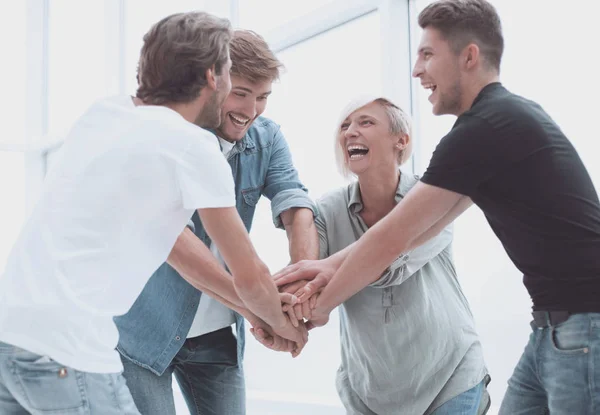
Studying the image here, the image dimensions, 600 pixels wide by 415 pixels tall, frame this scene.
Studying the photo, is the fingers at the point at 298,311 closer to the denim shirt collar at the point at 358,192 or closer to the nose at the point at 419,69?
the denim shirt collar at the point at 358,192

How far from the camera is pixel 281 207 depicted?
7.69 ft

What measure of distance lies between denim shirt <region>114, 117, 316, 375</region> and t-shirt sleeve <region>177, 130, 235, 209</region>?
687 mm

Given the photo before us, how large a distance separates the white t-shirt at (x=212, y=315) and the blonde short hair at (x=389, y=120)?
1.15 ft

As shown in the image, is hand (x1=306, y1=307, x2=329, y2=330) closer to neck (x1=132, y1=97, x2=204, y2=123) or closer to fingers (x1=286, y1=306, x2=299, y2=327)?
fingers (x1=286, y1=306, x2=299, y2=327)

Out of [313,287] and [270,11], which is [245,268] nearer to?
[313,287]

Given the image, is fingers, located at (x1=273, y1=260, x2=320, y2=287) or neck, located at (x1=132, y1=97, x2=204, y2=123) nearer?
neck, located at (x1=132, y1=97, x2=204, y2=123)

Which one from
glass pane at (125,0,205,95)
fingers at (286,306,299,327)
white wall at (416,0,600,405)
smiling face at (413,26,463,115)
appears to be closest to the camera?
smiling face at (413,26,463,115)

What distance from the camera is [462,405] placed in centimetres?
210

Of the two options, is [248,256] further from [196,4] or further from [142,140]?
[196,4]

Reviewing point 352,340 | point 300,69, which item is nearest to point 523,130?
point 352,340

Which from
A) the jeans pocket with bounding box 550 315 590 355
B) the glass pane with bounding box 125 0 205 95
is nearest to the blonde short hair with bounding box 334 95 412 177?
the jeans pocket with bounding box 550 315 590 355

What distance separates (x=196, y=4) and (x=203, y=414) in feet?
10.2

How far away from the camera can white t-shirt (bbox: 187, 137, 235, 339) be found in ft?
7.27

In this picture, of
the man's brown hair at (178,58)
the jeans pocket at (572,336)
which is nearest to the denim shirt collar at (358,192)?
the man's brown hair at (178,58)
